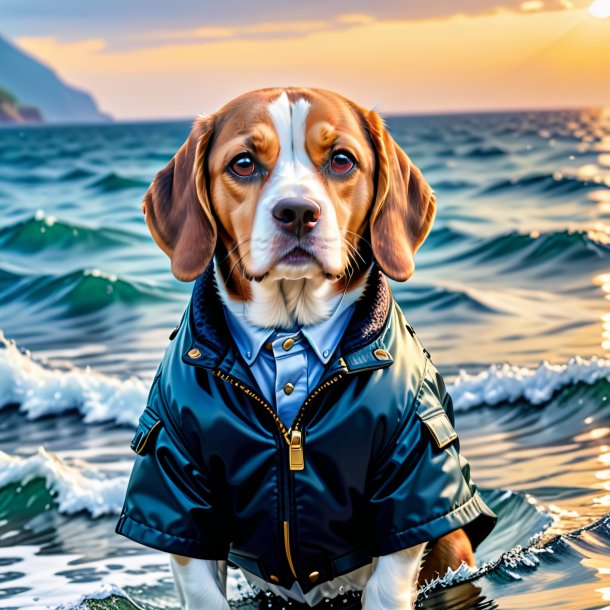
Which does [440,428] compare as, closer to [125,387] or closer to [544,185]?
[125,387]

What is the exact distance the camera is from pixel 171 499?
13.4 feet

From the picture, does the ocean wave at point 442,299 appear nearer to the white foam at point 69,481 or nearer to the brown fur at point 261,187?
the white foam at point 69,481

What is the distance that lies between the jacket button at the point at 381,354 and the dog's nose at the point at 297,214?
1.61 ft

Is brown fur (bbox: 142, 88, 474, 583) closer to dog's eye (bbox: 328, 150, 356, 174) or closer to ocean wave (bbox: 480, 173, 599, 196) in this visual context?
dog's eye (bbox: 328, 150, 356, 174)

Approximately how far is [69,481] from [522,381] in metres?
3.00

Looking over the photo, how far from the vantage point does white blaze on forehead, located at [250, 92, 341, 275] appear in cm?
380

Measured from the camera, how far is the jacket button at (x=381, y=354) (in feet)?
13.0

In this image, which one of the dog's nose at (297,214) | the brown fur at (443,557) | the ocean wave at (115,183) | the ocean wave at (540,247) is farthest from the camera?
the ocean wave at (115,183)

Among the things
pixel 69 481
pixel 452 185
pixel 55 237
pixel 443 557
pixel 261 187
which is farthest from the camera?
pixel 452 185

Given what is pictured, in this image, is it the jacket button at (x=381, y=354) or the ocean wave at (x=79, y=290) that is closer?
the jacket button at (x=381, y=354)

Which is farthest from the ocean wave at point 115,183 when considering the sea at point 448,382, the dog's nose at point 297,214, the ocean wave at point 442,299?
the dog's nose at point 297,214

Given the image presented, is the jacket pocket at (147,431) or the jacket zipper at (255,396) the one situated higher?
the jacket zipper at (255,396)

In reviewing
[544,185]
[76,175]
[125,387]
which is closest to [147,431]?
[125,387]

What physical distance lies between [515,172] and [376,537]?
58.1ft
